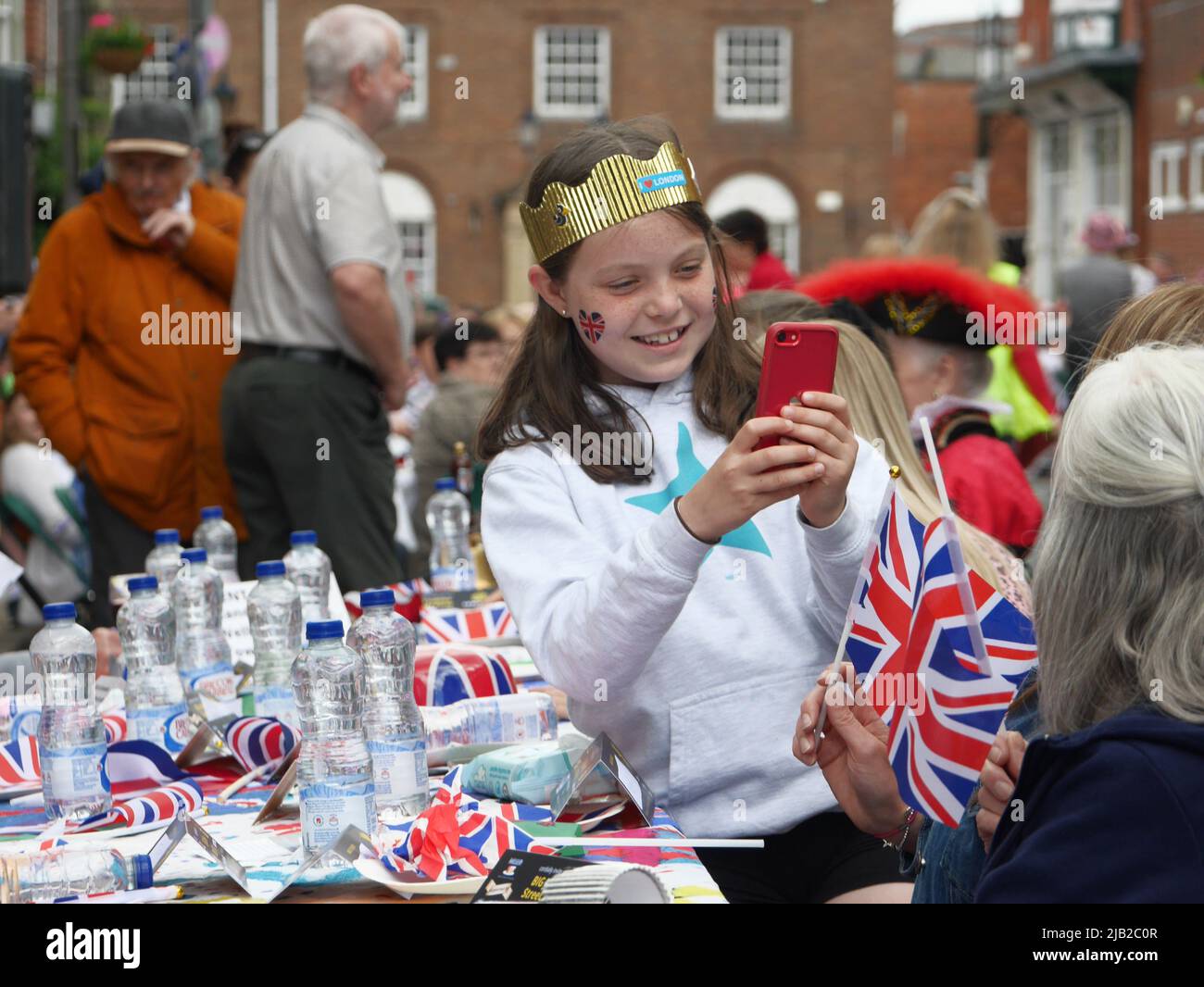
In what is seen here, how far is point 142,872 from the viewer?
2178 mm

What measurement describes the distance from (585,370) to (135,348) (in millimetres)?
3257

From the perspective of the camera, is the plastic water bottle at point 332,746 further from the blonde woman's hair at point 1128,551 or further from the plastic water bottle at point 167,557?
the plastic water bottle at point 167,557

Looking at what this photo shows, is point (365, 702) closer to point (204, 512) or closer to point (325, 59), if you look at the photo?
point (204, 512)

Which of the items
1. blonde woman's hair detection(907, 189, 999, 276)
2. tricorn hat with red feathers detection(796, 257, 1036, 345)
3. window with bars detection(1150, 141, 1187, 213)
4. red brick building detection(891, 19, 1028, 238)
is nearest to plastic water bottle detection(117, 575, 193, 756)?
tricorn hat with red feathers detection(796, 257, 1036, 345)

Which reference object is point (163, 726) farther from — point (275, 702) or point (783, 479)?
point (783, 479)

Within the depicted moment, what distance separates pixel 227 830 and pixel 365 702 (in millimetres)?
287

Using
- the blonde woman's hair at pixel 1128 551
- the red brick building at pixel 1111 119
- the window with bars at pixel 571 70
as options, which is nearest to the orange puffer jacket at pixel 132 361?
the blonde woman's hair at pixel 1128 551

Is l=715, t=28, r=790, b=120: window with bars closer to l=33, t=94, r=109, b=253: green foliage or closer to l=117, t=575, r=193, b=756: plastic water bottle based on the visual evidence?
l=33, t=94, r=109, b=253: green foliage

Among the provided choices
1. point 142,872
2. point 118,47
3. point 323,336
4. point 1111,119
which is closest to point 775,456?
point 142,872

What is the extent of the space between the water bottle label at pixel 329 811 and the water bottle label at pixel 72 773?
1.63 ft

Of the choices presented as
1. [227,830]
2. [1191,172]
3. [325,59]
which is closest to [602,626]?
[227,830]

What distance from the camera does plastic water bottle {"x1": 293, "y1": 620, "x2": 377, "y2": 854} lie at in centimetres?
229

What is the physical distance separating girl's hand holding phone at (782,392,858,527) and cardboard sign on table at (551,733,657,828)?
19.6 inches
